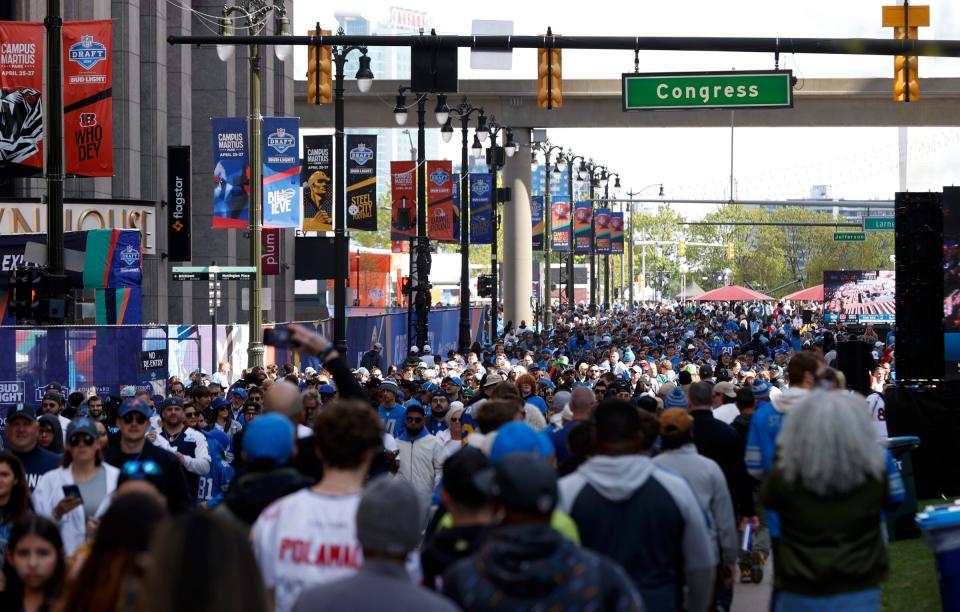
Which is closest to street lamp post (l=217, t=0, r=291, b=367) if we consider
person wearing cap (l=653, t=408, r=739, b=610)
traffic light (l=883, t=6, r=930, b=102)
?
traffic light (l=883, t=6, r=930, b=102)

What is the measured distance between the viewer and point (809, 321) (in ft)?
173

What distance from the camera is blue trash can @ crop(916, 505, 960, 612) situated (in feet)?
28.8

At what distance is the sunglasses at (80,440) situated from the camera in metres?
7.83

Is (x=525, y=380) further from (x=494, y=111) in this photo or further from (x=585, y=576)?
(x=494, y=111)

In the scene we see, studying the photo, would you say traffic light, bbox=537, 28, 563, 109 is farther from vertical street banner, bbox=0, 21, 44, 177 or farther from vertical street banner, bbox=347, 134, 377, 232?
vertical street banner, bbox=347, 134, 377, 232

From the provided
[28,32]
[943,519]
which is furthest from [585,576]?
[28,32]

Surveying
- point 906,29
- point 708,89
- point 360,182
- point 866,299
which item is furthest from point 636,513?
point 866,299

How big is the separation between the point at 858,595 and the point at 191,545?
3.35 metres

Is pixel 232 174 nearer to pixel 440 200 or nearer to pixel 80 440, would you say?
pixel 440 200

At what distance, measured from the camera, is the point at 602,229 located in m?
77.0

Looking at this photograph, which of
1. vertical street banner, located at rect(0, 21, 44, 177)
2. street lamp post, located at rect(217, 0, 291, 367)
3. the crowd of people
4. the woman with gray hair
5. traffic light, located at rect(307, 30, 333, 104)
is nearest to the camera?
the crowd of people

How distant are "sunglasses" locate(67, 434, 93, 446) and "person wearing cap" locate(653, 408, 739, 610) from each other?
3063 millimetres

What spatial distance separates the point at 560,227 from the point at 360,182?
1403 inches

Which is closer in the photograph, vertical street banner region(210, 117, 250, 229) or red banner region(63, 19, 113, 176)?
red banner region(63, 19, 113, 176)
